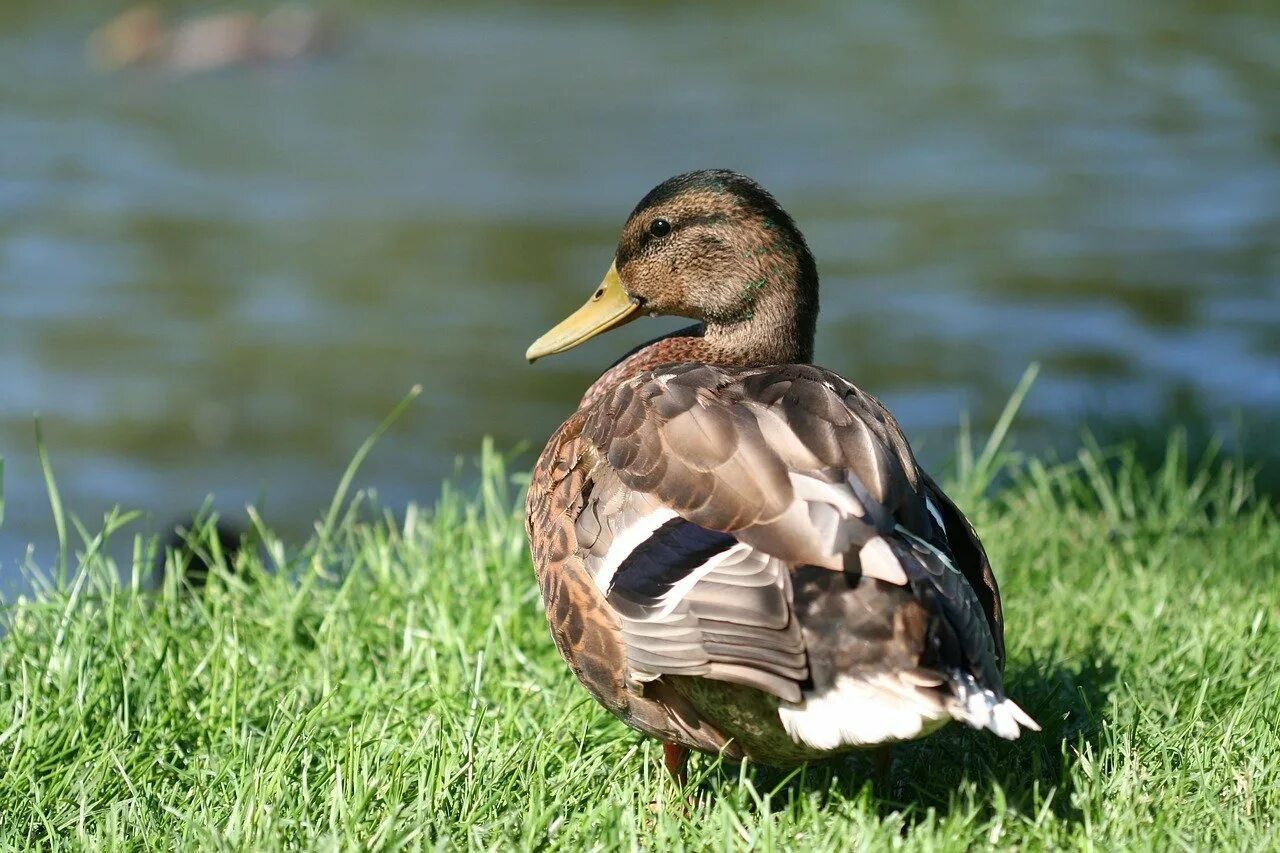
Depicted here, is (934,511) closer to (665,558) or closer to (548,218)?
(665,558)

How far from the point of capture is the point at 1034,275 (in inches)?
337

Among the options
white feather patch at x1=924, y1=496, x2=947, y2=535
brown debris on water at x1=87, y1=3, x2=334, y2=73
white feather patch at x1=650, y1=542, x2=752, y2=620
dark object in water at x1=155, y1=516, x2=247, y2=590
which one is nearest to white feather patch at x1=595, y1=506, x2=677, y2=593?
white feather patch at x1=650, y1=542, x2=752, y2=620

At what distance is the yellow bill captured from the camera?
3.68 m

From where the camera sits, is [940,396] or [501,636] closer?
[501,636]

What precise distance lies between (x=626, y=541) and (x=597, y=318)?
1015 millimetres

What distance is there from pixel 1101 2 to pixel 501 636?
12280 millimetres

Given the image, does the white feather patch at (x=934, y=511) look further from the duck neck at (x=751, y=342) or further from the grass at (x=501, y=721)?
the duck neck at (x=751, y=342)

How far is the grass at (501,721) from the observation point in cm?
273

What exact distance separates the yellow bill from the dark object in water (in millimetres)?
923

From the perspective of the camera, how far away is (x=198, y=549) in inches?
153

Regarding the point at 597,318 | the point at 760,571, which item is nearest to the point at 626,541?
the point at 760,571

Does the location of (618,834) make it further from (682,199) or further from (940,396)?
(940,396)

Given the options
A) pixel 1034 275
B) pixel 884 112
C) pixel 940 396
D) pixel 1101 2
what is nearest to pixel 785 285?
pixel 940 396

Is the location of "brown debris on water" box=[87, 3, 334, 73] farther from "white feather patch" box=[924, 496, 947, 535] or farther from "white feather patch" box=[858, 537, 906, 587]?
"white feather patch" box=[858, 537, 906, 587]
